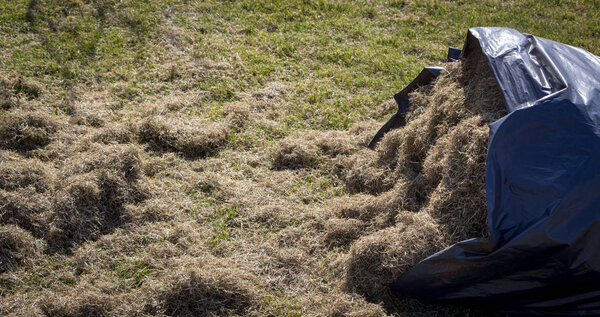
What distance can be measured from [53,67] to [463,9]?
274 inches

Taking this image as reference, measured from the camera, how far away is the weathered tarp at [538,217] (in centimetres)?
314

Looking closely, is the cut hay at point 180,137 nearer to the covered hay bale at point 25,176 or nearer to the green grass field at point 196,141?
the green grass field at point 196,141

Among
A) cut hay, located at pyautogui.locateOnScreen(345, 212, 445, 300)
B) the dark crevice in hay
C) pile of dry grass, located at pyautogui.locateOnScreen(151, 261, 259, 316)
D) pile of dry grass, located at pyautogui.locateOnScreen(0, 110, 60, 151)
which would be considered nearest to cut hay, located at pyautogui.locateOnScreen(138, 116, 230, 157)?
pile of dry grass, located at pyautogui.locateOnScreen(0, 110, 60, 151)

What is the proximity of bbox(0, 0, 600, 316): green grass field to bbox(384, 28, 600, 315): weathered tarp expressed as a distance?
397mm

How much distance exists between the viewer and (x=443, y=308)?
380 cm

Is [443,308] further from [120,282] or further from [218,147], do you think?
[218,147]

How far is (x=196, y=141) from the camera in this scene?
5.44m

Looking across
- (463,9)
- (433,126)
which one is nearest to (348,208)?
(433,126)

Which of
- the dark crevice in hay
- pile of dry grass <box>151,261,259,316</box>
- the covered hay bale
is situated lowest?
pile of dry grass <box>151,261,259,316</box>

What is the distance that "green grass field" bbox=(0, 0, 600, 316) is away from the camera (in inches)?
154

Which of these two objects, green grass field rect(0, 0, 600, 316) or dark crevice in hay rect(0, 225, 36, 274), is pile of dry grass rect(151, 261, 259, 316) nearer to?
green grass field rect(0, 0, 600, 316)

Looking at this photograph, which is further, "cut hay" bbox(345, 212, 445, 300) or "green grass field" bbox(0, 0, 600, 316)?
"green grass field" bbox(0, 0, 600, 316)

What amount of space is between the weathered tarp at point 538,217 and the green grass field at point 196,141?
0.40m

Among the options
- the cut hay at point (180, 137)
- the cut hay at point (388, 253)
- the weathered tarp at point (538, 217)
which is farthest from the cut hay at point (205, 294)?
the cut hay at point (180, 137)
